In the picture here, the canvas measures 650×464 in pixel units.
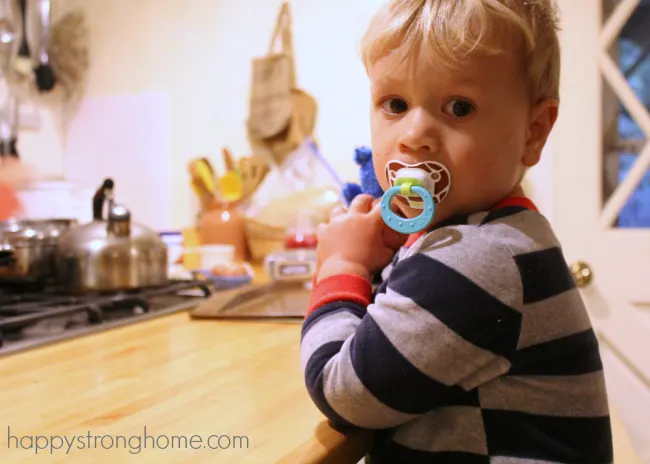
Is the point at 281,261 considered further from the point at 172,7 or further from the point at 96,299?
the point at 172,7

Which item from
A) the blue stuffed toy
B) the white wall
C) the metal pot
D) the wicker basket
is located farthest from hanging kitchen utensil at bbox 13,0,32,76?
the blue stuffed toy

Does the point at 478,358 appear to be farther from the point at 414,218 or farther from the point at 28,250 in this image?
the point at 28,250

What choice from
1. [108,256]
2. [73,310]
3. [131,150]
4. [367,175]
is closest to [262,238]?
[131,150]

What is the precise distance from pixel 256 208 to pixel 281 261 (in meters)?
0.56

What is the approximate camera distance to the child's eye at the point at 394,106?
23.1 inches

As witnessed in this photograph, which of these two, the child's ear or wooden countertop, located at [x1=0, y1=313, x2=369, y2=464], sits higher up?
the child's ear

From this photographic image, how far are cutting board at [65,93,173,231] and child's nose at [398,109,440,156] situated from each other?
158cm

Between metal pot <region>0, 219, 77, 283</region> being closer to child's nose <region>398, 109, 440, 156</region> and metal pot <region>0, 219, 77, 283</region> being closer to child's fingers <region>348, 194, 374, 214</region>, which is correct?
child's fingers <region>348, 194, 374, 214</region>

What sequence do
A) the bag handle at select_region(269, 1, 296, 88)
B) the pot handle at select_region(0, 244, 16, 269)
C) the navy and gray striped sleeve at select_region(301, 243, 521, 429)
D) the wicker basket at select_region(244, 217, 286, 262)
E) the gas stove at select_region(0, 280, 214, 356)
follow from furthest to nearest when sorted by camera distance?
the bag handle at select_region(269, 1, 296, 88) < the wicker basket at select_region(244, 217, 286, 262) < the pot handle at select_region(0, 244, 16, 269) < the gas stove at select_region(0, 280, 214, 356) < the navy and gray striped sleeve at select_region(301, 243, 521, 429)

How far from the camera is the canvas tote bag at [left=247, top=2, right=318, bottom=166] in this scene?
1846 millimetres

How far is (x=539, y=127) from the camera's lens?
611 millimetres

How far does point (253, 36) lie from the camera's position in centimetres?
195

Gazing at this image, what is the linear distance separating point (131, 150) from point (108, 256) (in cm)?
106

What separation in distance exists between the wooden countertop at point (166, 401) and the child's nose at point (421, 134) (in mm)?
268
